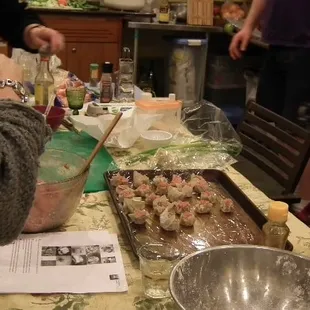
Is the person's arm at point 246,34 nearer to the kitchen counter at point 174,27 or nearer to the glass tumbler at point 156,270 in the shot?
the kitchen counter at point 174,27

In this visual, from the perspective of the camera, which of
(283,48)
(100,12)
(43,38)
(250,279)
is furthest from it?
(100,12)

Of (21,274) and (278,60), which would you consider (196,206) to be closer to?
(21,274)

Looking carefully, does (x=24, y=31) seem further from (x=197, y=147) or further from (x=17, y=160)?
(x=17, y=160)

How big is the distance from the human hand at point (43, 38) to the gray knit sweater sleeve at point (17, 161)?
39.9 inches

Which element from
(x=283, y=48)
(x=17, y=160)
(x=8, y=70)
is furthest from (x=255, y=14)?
(x=17, y=160)

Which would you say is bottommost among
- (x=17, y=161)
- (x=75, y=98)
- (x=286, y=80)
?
(x=286, y=80)

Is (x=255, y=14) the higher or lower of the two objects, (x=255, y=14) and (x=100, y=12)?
the higher

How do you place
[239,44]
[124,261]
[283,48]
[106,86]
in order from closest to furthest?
[124,261]
[106,86]
[239,44]
[283,48]

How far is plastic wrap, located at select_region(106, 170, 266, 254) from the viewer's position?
120 centimetres

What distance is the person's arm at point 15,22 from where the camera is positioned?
193 centimetres

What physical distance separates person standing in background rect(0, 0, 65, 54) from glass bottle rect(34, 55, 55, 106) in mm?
134

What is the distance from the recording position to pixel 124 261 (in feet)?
3.64

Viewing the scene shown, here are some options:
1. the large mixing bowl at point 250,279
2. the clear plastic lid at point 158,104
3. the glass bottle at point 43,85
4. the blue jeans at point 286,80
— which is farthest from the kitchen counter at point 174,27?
the large mixing bowl at point 250,279

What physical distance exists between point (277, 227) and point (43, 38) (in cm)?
110
